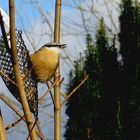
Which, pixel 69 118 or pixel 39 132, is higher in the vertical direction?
pixel 39 132

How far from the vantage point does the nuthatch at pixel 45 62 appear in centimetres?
92

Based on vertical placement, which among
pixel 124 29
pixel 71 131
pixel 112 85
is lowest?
pixel 71 131

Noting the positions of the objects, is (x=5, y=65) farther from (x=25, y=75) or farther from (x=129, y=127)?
(x=129, y=127)

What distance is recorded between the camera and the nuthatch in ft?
3.01

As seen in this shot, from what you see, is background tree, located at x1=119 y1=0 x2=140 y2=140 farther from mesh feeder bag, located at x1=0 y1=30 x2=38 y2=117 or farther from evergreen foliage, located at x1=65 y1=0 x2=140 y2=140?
mesh feeder bag, located at x1=0 y1=30 x2=38 y2=117

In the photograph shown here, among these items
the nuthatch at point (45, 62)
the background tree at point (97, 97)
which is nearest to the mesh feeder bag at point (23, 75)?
the nuthatch at point (45, 62)

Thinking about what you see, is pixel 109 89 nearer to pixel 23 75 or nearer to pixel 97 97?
pixel 97 97

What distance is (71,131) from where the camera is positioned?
235 inches

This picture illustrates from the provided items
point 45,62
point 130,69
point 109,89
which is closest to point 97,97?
point 109,89

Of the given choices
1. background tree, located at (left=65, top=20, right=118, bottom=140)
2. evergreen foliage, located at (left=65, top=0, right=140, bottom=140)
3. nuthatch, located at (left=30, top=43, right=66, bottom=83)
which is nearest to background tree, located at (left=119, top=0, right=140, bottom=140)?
evergreen foliage, located at (left=65, top=0, right=140, bottom=140)

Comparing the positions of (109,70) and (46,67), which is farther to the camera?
(109,70)

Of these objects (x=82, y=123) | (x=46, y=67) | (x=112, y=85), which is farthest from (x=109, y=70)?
(x=46, y=67)

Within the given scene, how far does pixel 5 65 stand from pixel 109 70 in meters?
5.24

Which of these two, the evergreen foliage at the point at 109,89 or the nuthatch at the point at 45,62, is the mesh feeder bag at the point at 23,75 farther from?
the evergreen foliage at the point at 109,89
